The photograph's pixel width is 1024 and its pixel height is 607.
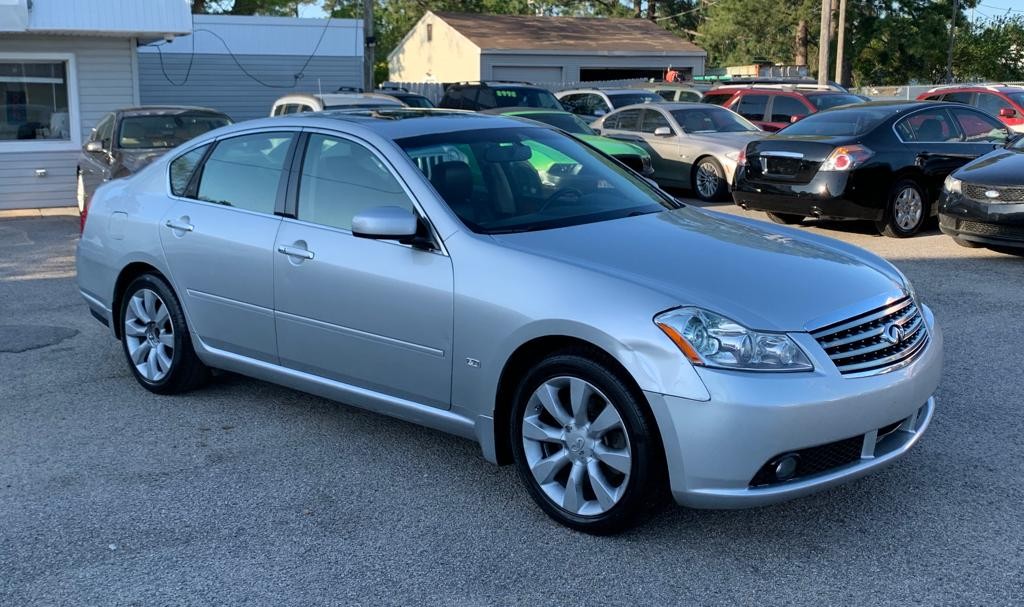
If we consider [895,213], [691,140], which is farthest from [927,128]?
[691,140]

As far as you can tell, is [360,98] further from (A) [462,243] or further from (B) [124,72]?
(A) [462,243]

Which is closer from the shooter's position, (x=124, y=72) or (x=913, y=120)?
(x=913, y=120)

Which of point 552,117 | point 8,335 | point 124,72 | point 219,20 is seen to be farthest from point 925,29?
point 8,335

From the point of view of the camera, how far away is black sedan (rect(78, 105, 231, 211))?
1271cm

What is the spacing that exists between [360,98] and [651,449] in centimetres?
1075

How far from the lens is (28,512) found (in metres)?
4.51

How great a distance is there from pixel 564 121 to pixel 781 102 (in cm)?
454

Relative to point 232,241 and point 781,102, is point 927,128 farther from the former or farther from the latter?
point 232,241

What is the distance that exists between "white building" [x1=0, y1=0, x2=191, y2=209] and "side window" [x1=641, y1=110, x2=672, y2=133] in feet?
23.0

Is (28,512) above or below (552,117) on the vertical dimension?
below

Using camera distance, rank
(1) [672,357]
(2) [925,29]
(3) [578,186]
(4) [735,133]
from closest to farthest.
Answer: (1) [672,357] < (3) [578,186] < (4) [735,133] < (2) [925,29]

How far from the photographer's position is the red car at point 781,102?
1833 cm

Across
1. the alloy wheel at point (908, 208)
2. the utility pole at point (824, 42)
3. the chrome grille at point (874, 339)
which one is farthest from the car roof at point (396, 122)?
the utility pole at point (824, 42)

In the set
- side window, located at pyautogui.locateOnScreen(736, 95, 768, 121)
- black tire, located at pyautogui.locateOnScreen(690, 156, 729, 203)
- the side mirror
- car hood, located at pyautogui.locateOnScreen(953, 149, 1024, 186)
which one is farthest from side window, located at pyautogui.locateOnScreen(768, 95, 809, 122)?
the side mirror
